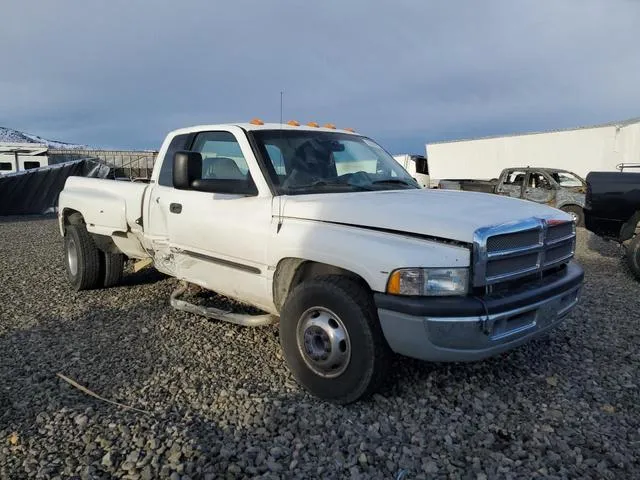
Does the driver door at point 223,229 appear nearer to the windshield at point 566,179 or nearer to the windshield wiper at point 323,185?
the windshield wiper at point 323,185

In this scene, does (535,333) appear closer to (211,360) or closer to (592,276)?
(211,360)

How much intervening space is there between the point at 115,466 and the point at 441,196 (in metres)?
2.72

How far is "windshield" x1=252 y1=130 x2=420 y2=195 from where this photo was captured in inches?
152

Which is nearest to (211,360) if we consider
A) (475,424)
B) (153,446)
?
(153,446)

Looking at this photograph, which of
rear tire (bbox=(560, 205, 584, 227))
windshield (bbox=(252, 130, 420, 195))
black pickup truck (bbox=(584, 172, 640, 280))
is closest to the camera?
windshield (bbox=(252, 130, 420, 195))

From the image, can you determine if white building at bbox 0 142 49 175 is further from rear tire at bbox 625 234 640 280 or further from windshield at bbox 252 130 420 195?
rear tire at bbox 625 234 640 280

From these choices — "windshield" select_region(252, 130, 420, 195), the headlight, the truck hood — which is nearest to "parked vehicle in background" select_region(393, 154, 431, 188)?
"windshield" select_region(252, 130, 420, 195)

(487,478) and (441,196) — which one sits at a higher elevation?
(441,196)

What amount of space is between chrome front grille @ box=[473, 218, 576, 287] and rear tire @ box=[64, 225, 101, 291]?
4.58 meters

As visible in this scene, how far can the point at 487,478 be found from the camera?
2.58 meters

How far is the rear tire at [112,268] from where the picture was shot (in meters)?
5.94

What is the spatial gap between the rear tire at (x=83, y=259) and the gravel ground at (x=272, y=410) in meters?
0.94

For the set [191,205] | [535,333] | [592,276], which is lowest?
[592,276]

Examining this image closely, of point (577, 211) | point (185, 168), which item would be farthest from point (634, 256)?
point (577, 211)
